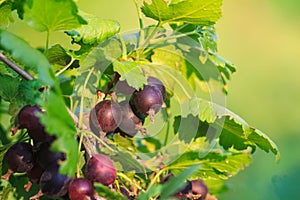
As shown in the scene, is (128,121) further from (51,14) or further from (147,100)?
(51,14)

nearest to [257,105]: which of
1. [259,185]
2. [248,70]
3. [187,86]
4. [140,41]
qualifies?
[248,70]

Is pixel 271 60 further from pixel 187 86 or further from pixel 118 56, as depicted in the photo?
pixel 118 56

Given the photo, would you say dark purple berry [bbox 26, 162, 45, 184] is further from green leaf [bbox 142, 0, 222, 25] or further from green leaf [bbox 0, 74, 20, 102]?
green leaf [bbox 142, 0, 222, 25]

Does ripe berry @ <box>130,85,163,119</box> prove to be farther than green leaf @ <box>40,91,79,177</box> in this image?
Yes

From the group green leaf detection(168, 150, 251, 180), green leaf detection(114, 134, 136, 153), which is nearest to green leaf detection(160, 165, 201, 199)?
green leaf detection(168, 150, 251, 180)

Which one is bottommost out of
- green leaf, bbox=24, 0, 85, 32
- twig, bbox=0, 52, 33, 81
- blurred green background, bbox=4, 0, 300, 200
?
blurred green background, bbox=4, 0, 300, 200

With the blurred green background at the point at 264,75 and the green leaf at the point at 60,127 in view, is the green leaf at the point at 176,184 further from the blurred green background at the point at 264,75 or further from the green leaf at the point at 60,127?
the blurred green background at the point at 264,75
